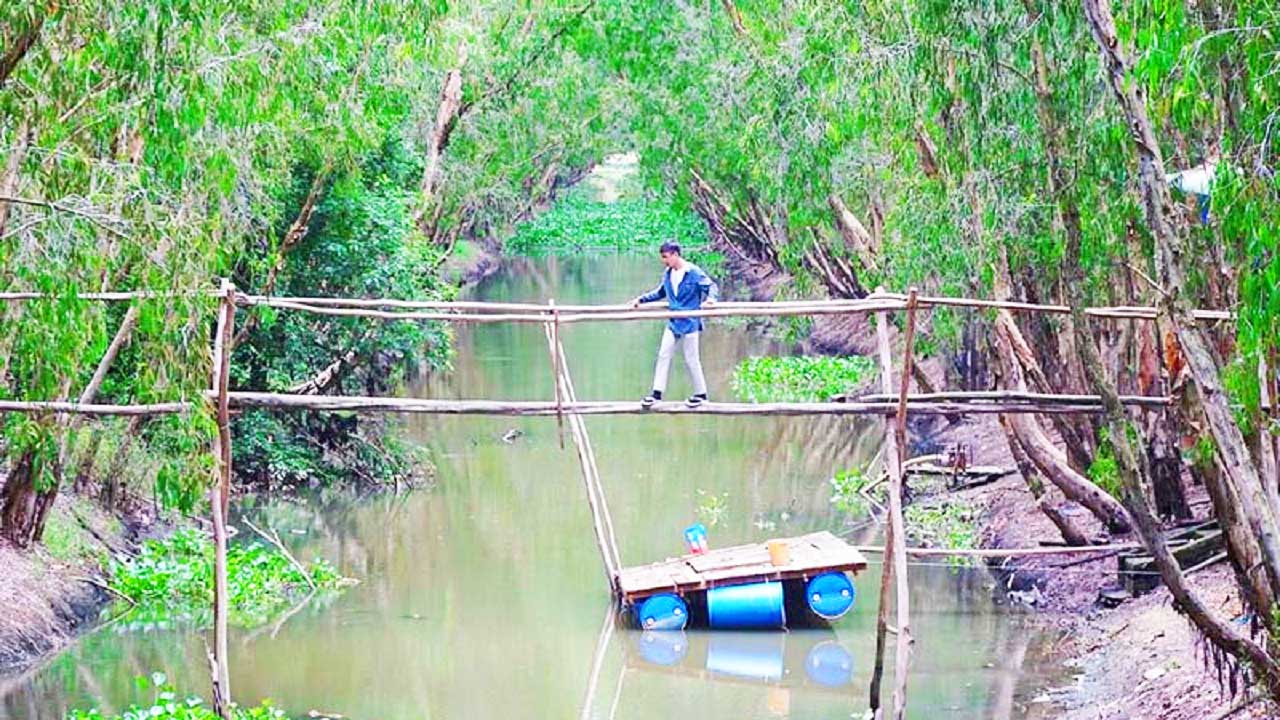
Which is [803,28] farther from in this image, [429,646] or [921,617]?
[429,646]

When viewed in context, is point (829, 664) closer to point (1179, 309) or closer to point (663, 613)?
point (663, 613)

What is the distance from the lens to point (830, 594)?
15.0 metres

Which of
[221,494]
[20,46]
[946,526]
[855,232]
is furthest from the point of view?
[855,232]

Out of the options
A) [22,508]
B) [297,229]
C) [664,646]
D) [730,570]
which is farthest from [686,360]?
[297,229]

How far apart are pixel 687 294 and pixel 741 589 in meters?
2.96

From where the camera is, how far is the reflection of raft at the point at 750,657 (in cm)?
1388

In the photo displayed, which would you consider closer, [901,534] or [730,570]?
[901,534]

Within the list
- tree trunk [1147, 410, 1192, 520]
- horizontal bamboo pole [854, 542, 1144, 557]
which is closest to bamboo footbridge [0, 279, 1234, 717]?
horizontal bamboo pole [854, 542, 1144, 557]

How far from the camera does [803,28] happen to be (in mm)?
16859

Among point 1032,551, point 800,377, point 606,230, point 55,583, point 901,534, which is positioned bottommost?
point 55,583

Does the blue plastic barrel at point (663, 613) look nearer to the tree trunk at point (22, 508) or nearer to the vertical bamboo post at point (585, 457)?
the vertical bamboo post at point (585, 457)

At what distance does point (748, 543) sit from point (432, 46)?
6.02 meters

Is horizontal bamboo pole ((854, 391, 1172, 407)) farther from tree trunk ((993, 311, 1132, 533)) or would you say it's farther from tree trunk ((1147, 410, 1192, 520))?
tree trunk ((1147, 410, 1192, 520))

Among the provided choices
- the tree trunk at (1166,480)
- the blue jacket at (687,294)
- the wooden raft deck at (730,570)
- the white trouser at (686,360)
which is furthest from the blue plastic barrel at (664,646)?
the tree trunk at (1166,480)
